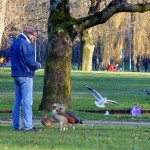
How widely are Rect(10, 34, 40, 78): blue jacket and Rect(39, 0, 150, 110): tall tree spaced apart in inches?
300

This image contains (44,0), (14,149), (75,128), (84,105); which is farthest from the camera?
(44,0)

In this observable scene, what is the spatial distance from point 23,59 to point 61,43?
7755 millimetres

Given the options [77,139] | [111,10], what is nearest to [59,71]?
[111,10]

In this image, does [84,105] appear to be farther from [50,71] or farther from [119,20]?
[119,20]

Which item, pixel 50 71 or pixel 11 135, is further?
pixel 50 71

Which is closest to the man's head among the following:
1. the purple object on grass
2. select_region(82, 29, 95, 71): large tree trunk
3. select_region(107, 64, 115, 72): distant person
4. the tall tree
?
the tall tree

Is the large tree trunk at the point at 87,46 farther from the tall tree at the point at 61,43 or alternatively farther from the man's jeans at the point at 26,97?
the man's jeans at the point at 26,97

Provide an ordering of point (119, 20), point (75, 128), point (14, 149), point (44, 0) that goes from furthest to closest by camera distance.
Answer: point (119, 20) → point (44, 0) → point (75, 128) → point (14, 149)

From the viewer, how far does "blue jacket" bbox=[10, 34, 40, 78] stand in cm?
1579

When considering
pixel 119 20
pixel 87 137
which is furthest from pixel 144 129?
pixel 119 20

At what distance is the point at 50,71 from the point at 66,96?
97 cm

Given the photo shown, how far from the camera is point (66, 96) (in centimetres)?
2386

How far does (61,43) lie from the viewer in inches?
927

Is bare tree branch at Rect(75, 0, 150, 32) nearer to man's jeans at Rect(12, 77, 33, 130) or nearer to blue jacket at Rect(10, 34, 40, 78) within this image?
blue jacket at Rect(10, 34, 40, 78)
